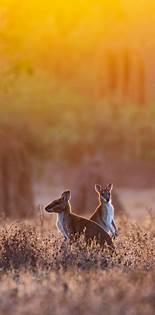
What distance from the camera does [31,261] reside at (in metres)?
10.4

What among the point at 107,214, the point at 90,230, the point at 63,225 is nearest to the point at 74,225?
the point at 63,225

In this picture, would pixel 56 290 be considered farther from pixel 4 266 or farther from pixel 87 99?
pixel 87 99

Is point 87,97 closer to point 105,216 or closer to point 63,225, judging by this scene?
point 105,216

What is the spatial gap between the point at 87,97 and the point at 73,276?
98.5 ft

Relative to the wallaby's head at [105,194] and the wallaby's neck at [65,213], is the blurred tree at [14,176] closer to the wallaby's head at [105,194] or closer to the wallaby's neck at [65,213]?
the wallaby's head at [105,194]

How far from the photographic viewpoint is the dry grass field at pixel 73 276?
8.54 m

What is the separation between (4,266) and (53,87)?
86.5 ft

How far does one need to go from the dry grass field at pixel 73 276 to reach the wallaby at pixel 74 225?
173 mm

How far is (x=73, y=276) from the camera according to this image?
9430 millimetres

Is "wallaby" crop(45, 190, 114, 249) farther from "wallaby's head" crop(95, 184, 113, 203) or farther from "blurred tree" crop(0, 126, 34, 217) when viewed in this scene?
"blurred tree" crop(0, 126, 34, 217)

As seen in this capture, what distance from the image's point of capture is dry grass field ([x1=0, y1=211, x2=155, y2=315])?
8.54 metres

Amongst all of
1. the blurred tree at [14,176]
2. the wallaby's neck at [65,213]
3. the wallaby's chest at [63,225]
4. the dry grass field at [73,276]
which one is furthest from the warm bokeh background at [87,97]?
the dry grass field at [73,276]

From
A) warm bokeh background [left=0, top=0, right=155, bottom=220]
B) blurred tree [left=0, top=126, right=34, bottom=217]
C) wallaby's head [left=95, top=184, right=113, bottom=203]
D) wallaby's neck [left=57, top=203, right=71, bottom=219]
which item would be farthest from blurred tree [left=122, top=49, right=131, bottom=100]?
wallaby's neck [left=57, top=203, right=71, bottom=219]

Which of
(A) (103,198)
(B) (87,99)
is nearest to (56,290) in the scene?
(A) (103,198)
